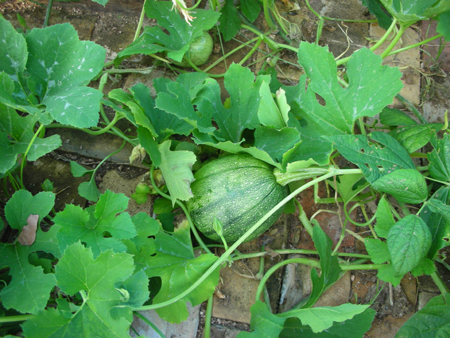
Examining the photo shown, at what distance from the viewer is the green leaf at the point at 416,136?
5.67ft

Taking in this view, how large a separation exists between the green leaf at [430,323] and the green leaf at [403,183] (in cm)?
47

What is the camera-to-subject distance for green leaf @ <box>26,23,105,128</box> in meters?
1.46

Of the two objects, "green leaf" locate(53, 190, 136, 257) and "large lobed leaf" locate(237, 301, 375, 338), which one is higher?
"green leaf" locate(53, 190, 136, 257)

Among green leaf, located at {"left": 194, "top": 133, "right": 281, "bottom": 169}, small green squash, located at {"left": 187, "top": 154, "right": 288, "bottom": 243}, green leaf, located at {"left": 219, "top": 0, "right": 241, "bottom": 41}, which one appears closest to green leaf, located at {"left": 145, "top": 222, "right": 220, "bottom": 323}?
small green squash, located at {"left": 187, "top": 154, "right": 288, "bottom": 243}

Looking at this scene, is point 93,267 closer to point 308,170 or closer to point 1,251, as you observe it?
point 1,251

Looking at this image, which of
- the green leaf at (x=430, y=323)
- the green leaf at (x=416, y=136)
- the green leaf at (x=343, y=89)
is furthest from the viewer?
the green leaf at (x=416, y=136)

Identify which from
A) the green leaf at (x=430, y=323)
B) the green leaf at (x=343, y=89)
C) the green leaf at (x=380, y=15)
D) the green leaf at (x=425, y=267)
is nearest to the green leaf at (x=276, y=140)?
the green leaf at (x=343, y=89)

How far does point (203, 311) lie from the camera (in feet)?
5.72

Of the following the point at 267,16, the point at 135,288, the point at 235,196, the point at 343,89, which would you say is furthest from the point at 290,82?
the point at 135,288

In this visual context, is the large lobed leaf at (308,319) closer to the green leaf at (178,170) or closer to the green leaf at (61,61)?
the green leaf at (178,170)

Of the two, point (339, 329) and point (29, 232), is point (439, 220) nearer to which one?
point (339, 329)

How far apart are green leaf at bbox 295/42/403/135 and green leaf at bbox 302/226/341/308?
0.50m

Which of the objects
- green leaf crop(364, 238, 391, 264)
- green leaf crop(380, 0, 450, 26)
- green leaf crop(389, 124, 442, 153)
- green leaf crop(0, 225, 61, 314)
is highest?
green leaf crop(380, 0, 450, 26)

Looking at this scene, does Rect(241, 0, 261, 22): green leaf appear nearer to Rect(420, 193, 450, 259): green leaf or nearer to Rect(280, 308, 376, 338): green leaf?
Rect(420, 193, 450, 259): green leaf
